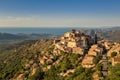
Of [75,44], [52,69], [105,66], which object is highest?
[75,44]

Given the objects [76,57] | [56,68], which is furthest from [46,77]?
[76,57]

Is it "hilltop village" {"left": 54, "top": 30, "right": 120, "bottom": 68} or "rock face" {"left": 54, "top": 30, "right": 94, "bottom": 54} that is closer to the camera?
"hilltop village" {"left": 54, "top": 30, "right": 120, "bottom": 68}

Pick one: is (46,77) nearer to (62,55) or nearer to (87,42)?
(62,55)

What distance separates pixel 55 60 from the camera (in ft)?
342

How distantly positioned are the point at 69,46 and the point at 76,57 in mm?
19745

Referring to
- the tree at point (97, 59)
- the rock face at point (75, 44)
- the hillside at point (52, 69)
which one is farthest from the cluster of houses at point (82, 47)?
the hillside at point (52, 69)

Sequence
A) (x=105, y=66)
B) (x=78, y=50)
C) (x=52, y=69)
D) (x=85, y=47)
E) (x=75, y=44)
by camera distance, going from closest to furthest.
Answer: (x=105, y=66), (x=52, y=69), (x=78, y=50), (x=85, y=47), (x=75, y=44)

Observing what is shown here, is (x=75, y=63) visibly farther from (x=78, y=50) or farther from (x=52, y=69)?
(x=78, y=50)

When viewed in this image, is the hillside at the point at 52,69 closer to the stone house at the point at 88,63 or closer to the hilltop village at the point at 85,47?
the stone house at the point at 88,63

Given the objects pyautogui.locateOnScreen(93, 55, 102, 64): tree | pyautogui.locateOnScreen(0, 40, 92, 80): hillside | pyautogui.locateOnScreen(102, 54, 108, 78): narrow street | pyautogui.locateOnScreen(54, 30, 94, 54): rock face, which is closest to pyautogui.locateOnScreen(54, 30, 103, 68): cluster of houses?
pyautogui.locateOnScreen(54, 30, 94, 54): rock face

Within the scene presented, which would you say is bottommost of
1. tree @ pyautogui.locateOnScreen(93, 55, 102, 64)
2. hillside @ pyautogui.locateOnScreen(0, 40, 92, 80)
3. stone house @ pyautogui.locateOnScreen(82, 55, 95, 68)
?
hillside @ pyautogui.locateOnScreen(0, 40, 92, 80)

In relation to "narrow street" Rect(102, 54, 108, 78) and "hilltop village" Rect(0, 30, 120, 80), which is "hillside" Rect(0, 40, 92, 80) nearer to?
"hilltop village" Rect(0, 30, 120, 80)

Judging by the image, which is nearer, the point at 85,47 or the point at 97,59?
the point at 97,59

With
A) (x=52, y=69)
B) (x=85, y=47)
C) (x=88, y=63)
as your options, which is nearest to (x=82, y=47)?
(x=85, y=47)
